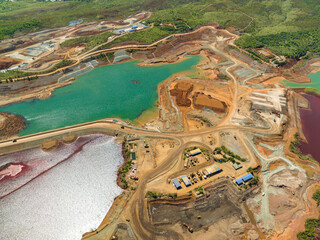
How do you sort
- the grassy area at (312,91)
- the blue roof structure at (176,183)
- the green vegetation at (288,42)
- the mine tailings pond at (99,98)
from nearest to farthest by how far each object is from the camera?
the blue roof structure at (176,183), the mine tailings pond at (99,98), the grassy area at (312,91), the green vegetation at (288,42)

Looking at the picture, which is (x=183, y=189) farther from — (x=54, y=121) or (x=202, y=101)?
(x=54, y=121)

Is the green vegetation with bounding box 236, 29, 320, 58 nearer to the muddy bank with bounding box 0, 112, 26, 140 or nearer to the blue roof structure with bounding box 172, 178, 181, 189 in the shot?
the blue roof structure with bounding box 172, 178, 181, 189

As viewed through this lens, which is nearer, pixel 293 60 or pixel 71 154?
pixel 71 154

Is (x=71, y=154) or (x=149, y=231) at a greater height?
(x=71, y=154)

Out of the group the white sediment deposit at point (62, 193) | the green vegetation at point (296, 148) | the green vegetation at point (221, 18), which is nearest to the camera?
the white sediment deposit at point (62, 193)

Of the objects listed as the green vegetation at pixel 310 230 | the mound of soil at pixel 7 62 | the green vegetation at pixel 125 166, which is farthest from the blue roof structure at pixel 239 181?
the mound of soil at pixel 7 62

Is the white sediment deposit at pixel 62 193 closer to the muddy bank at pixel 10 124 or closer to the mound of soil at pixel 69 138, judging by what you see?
the mound of soil at pixel 69 138

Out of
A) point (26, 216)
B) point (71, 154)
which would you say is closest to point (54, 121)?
point (71, 154)

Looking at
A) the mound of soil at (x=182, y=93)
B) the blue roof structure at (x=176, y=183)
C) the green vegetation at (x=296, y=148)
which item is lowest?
the green vegetation at (x=296, y=148)
